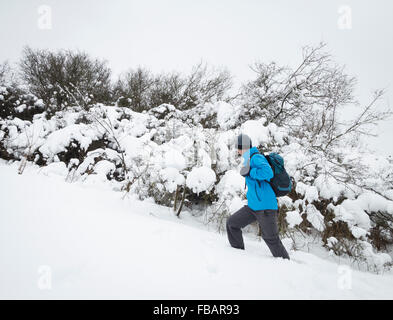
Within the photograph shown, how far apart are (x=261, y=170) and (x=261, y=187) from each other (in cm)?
23

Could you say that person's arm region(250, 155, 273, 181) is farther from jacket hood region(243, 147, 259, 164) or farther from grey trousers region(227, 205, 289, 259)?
grey trousers region(227, 205, 289, 259)

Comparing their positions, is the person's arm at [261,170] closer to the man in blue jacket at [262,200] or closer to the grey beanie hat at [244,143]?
the man in blue jacket at [262,200]

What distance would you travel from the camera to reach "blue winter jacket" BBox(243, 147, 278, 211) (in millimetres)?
2152

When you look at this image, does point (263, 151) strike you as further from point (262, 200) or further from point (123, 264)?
point (123, 264)

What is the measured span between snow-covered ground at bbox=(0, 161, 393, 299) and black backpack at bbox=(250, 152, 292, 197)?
0.83 metres

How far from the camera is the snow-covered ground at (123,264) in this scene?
130 centimetres

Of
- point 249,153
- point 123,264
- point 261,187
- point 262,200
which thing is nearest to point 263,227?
point 262,200

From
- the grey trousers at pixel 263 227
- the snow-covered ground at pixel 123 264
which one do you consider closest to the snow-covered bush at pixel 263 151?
the grey trousers at pixel 263 227

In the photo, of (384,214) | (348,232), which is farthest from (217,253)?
(384,214)

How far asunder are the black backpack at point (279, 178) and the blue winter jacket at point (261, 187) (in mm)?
71

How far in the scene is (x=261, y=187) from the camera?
225cm

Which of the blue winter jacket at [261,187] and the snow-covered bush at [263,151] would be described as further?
the snow-covered bush at [263,151]

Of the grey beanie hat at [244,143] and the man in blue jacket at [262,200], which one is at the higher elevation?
the grey beanie hat at [244,143]
